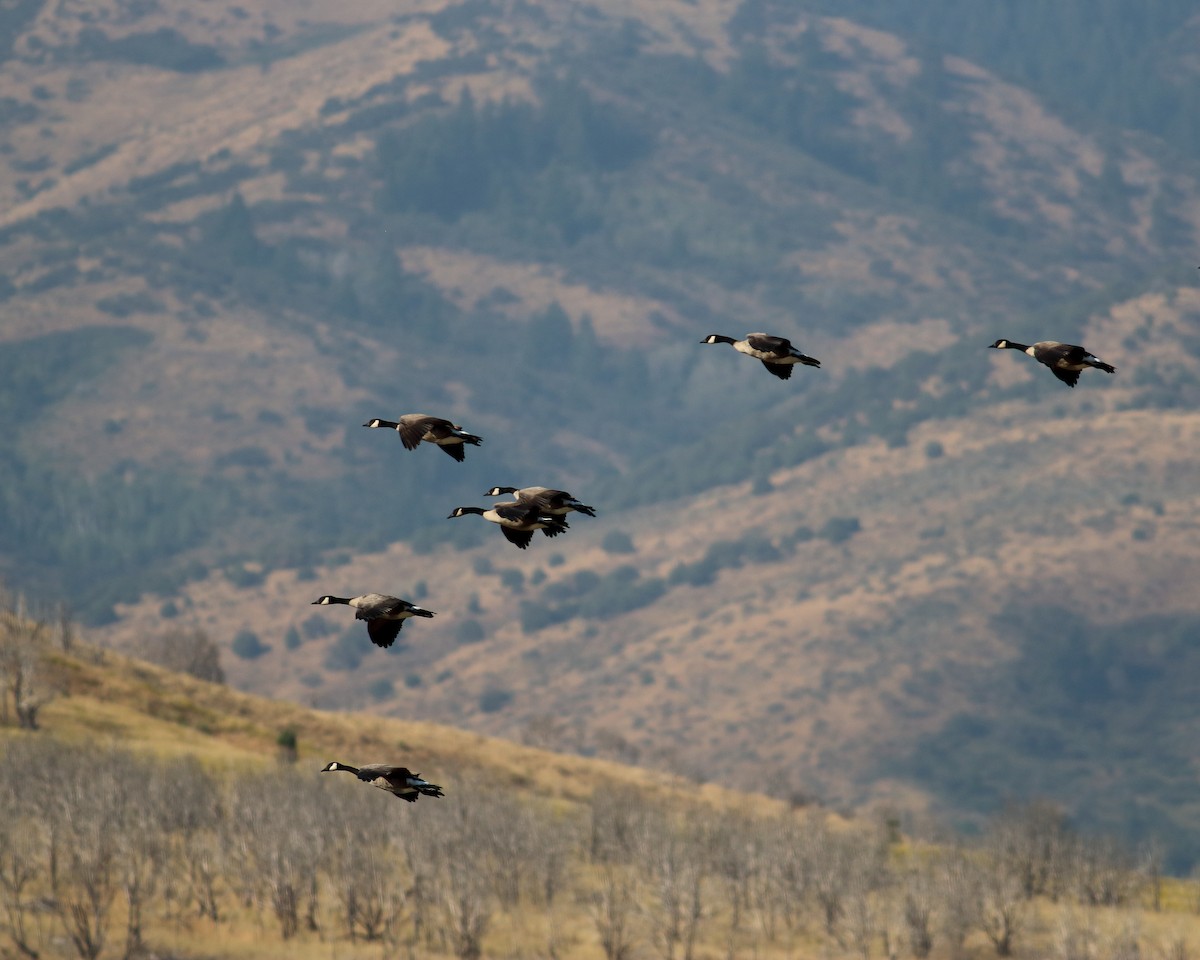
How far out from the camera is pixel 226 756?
146 m

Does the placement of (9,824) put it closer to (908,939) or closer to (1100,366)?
(908,939)

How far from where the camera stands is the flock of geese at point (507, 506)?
44.3 metres

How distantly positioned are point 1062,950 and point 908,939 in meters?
9.75

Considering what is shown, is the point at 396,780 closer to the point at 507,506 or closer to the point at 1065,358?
the point at 507,506

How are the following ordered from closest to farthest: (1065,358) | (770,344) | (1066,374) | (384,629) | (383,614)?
(383,614) < (384,629) < (1065,358) < (1066,374) < (770,344)

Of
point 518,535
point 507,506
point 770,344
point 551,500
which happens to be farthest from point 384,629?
point 770,344

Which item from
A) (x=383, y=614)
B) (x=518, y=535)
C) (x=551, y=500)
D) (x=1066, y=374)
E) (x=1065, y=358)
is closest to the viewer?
(x=383, y=614)

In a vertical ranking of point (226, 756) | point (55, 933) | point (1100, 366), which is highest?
point (1100, 366)

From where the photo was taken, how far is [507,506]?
47.9 meters

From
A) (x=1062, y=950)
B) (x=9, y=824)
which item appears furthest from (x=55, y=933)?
(x=1062, y=950)

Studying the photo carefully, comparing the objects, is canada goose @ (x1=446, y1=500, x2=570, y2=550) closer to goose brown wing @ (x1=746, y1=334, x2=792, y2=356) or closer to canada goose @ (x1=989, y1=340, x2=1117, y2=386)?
goose brown wing @ (x1=746, y1=334, x2=792, y2=356)

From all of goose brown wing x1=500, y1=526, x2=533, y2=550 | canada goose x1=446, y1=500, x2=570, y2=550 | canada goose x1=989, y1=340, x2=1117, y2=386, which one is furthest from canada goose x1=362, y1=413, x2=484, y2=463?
canada goose x1=989, y1=340, x2=1117, y2=386

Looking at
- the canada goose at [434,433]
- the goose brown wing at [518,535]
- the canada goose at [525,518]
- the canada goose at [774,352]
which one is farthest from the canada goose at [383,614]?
the canada goose at [774,352]

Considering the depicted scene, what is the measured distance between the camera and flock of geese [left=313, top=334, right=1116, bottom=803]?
44344mm
